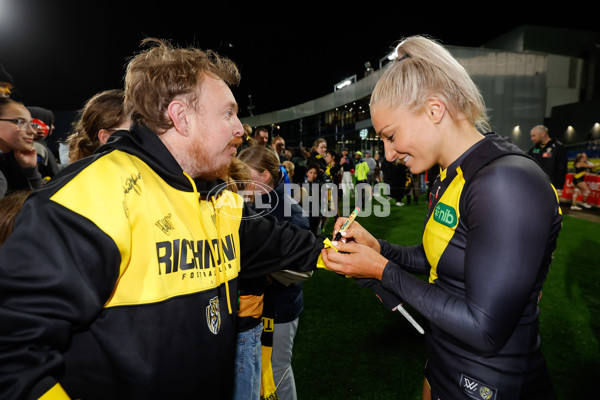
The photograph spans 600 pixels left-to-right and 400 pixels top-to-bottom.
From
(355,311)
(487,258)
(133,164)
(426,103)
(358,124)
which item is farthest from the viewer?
(358,124)

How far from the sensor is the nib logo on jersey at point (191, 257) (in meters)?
1.11

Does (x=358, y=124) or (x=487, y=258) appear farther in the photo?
(x=358, y=124)

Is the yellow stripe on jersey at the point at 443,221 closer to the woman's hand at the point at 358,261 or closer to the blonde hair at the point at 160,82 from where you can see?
the woman's hand at the point at 358,261

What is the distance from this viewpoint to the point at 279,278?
6.94ft

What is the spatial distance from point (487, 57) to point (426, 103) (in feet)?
75.2

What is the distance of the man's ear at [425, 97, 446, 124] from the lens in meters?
1.30

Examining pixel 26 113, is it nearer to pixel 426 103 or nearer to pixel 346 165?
pixel 426 103

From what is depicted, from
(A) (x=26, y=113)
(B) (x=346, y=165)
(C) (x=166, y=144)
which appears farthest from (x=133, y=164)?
(B) (x=346, y=165)

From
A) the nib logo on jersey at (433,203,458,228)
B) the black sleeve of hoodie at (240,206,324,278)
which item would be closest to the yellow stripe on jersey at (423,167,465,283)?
the nib logo on jersey at (433,203,458,228)

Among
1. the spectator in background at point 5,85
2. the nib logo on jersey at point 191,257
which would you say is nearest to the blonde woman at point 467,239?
the nib logo on jersey at point 191,257

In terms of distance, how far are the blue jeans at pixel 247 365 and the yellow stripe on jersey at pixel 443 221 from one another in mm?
1253

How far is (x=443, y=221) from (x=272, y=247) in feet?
3.21

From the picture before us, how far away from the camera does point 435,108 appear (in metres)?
1.30

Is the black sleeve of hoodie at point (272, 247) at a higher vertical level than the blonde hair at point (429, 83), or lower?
lower
